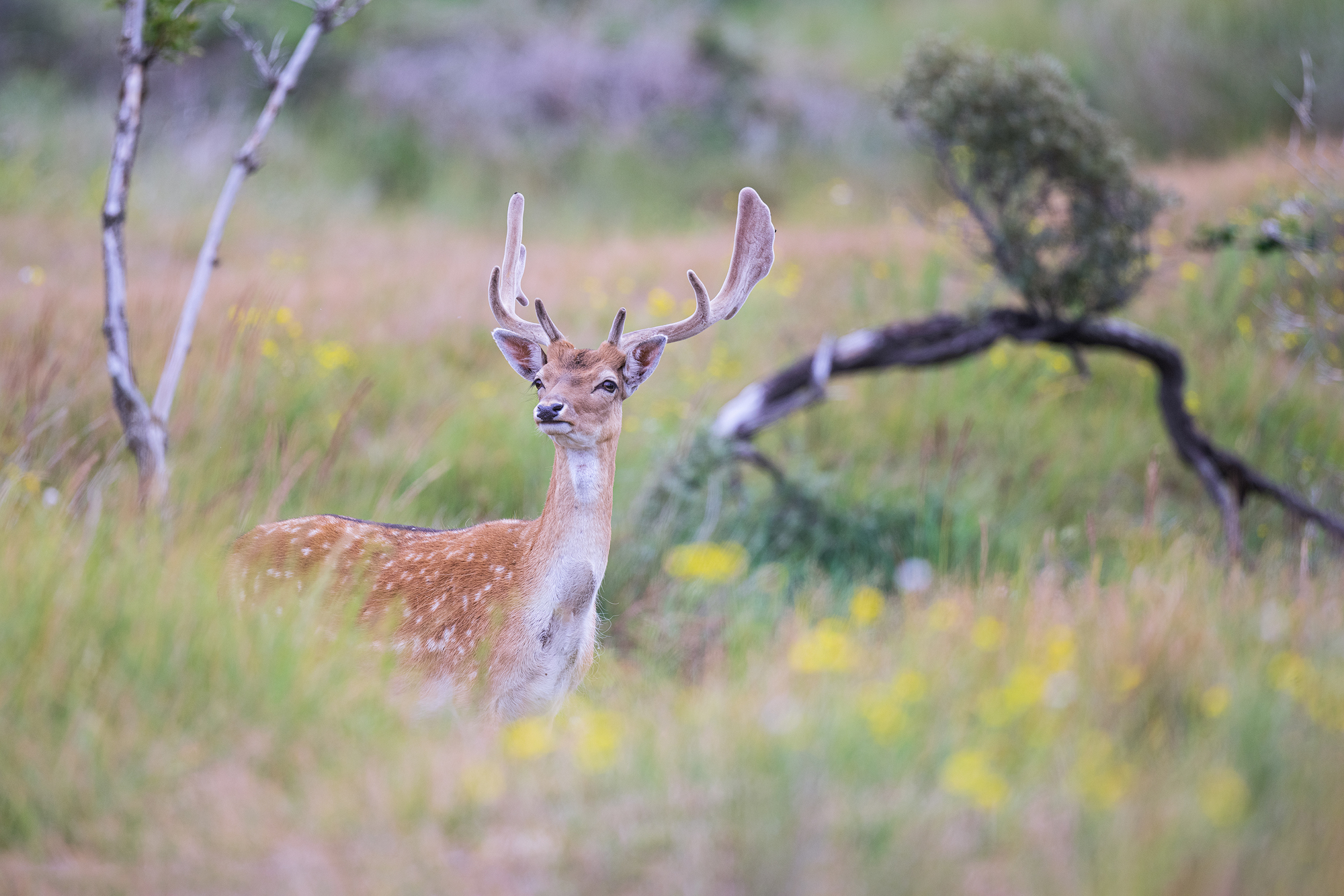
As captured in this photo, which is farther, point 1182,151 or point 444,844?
point 1182,151

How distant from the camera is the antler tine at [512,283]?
4.49 meters

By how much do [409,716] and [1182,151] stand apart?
13508mm

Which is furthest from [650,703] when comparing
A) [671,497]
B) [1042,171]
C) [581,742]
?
[1042,171]

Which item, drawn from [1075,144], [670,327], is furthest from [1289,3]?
[670,327]

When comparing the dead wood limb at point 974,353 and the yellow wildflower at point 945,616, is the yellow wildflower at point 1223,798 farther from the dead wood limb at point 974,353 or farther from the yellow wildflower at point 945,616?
the dead wood limb at point 974,353

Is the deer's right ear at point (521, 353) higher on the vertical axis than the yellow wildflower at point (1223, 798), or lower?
higher

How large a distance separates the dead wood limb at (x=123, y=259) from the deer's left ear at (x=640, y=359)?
205cm

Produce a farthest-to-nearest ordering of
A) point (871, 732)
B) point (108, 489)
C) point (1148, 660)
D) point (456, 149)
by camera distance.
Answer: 1. point (456, 149)
2. point (108, 489)
3. point (1148, 660)
4. point (871, 732)

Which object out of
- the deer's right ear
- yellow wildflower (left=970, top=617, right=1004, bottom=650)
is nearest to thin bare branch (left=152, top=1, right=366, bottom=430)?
the deer's right ear

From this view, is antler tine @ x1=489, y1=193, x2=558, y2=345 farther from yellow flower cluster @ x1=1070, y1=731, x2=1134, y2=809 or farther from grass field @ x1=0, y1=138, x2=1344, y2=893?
yellow flower cluster @ x1=1070, y1=731, x2=1134, y2=809

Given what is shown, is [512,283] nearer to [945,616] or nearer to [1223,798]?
[945,616]

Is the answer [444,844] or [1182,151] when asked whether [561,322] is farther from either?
[1182,151]

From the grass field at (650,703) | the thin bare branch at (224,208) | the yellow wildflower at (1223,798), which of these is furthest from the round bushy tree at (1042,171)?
the yellow wildflower at (1223,798)

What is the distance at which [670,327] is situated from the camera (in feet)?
15.0
